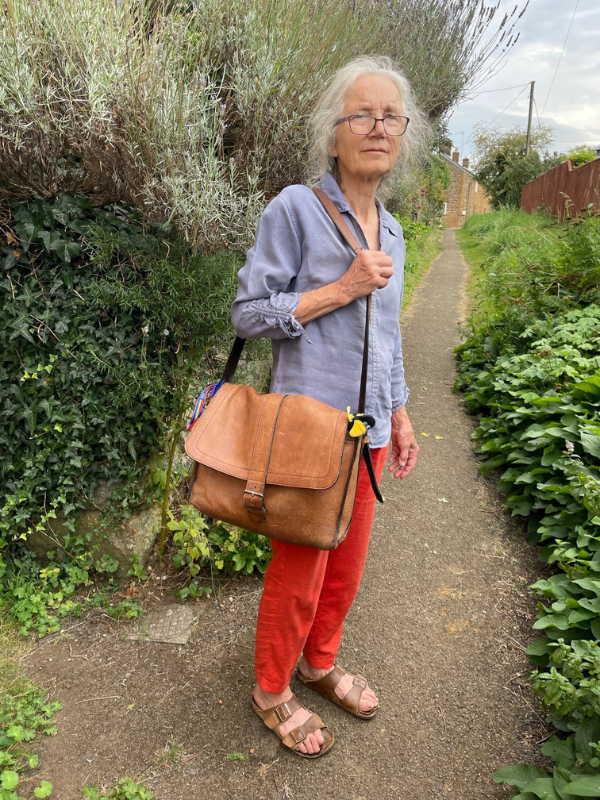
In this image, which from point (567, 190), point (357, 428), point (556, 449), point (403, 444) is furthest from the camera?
point (567, 190)

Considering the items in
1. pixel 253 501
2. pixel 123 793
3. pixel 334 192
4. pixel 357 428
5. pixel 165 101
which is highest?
pixel 165 101

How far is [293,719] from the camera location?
204 cm

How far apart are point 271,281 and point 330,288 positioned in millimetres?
173

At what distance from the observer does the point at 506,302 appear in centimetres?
632

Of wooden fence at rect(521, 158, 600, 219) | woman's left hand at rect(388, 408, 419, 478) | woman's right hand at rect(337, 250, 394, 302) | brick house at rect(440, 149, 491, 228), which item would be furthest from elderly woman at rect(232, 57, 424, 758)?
brick house at rect(440, 149, 491, 228)

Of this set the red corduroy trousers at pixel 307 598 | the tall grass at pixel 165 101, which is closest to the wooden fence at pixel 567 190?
the tall grass at pixel 165 101

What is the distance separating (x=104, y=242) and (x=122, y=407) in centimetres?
72

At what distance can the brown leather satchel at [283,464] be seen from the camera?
152 cm

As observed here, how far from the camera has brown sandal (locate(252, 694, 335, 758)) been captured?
2010 millimetres

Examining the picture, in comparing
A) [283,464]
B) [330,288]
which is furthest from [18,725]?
[330,288]

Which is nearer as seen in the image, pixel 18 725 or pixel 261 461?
pixel 261 461

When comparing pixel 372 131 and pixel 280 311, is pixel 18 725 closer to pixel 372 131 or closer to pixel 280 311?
pixel 280 311

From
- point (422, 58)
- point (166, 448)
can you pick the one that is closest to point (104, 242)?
point (166, 448)

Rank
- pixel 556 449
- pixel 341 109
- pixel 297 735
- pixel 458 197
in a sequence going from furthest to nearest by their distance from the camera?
pixel 458 197 < pixel 556 449 < pixel 297 735 < pixel 341 109
